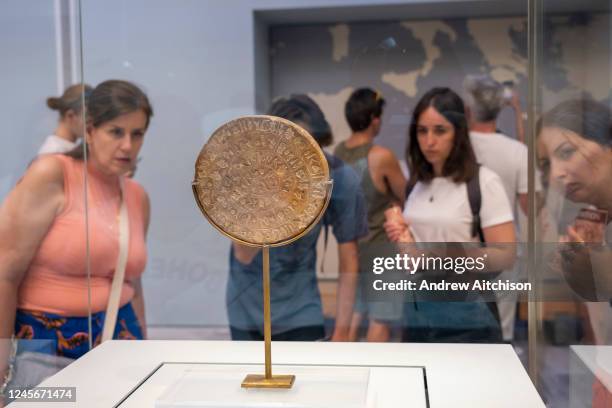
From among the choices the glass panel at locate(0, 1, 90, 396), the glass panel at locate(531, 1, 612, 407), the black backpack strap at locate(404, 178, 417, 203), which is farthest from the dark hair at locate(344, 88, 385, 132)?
the glass panel at locate(0, 1, 90, 396)

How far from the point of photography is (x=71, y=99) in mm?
2953

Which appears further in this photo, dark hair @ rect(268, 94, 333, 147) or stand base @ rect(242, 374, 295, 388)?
dark hair @ rect(268, 94, 333, 147)

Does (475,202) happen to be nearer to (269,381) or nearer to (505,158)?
(505,158)

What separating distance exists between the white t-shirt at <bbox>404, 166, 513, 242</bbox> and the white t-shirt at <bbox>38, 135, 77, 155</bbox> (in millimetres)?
1295

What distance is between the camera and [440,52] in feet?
9.18

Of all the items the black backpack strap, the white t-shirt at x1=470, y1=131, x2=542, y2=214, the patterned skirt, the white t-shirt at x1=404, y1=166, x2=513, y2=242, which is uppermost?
the white t-shirt at x1=470, y1=131, x2=542, y2=214

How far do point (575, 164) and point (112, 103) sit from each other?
1689mm

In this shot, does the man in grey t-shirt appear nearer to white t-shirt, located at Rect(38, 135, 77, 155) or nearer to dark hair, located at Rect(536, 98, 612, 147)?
dark hair, located at Rect(536, 98, 612, 147)

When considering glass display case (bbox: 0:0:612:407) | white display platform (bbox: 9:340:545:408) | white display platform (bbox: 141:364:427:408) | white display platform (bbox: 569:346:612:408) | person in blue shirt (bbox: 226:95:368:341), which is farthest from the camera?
person in blue shirt (bbox: 226:95:368:341)

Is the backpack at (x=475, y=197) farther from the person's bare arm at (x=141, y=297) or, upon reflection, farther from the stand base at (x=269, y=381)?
the person's bare arm at (x=141, y=297)

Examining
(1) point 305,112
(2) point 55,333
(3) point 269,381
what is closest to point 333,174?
(1) point 305,112

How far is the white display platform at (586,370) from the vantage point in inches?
101

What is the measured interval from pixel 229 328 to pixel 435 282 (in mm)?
804

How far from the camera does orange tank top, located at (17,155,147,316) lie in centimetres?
286
